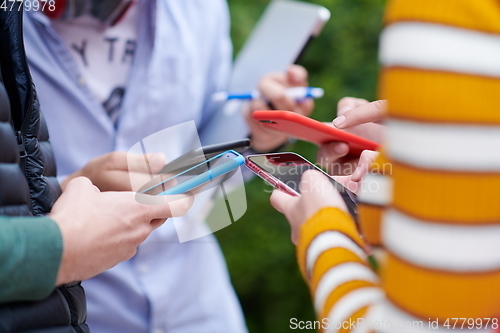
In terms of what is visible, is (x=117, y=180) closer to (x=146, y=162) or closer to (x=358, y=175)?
(x=146, y=162)

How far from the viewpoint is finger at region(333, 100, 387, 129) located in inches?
19.3

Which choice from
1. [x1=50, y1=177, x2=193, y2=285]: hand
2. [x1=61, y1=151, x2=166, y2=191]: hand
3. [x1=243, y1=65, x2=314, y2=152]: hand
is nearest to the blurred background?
[x1=243, y1=65, x2=314, y2=152]: hand

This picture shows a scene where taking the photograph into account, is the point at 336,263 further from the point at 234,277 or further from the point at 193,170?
the point at 234,277

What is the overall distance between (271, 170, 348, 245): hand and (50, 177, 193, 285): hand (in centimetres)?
11

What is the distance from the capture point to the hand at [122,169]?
0.57 metres

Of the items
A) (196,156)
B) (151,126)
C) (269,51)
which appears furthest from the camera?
(269,51)

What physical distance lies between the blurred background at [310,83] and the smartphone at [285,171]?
3.72ft

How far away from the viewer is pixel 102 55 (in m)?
0.87

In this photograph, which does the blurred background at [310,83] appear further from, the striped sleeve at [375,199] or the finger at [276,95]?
the striped sleeve at [375,199]

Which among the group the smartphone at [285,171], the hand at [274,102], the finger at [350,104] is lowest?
the hand at [274,102]

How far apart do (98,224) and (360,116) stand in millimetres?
276

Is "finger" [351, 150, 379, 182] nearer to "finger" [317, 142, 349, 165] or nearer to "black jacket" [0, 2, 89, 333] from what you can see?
"finger" [317, 142, 349, 165]

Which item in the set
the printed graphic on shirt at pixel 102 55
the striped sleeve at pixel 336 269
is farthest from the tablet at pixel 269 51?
the striped sleeve at pixel 336 269

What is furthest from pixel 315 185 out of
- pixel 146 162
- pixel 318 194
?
pixel 146 162
